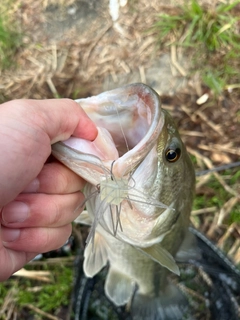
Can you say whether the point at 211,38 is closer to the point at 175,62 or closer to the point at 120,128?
the point at 175,62

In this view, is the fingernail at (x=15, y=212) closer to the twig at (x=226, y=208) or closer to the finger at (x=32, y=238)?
the finger at (x=32, y=238)

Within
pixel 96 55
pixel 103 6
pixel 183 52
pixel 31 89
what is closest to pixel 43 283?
pixel 31 89

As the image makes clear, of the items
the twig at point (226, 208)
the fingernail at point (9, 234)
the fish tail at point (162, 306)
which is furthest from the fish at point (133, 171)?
the twig at point (226, 208)

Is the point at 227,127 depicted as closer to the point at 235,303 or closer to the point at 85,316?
the point at 235,303

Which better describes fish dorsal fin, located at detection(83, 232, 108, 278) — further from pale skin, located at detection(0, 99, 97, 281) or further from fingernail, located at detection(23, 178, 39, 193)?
fingernail, located at detection(23, 178, 39, 193)

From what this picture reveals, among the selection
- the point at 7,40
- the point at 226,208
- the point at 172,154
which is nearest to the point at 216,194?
the point at 226,208

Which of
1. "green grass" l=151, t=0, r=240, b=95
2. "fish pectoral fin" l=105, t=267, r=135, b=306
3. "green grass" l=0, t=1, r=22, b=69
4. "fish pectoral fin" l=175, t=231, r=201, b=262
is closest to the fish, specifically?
"fish pectoral fin" l=175, t=231, r=201, b=262
